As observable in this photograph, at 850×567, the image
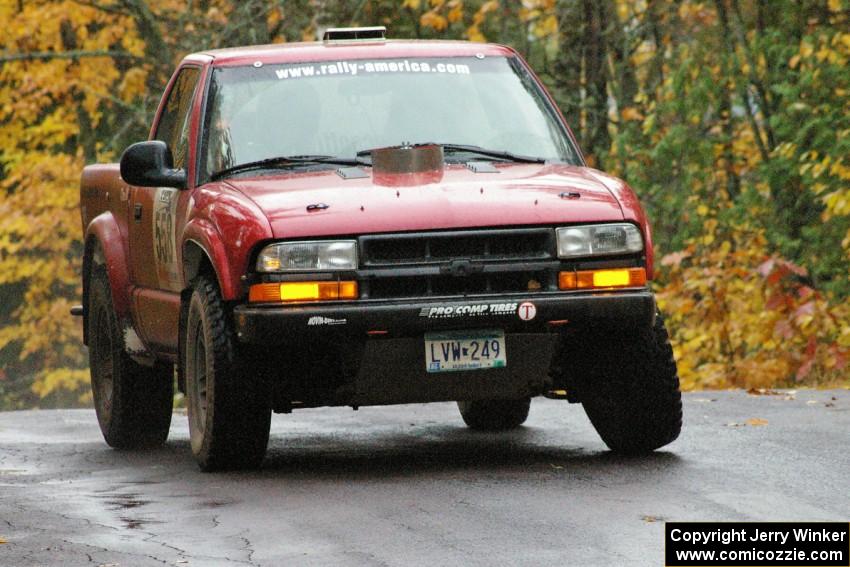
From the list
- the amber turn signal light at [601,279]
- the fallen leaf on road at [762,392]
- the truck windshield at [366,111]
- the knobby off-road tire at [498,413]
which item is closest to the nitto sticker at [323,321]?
the amber turn signal light at [601,279]

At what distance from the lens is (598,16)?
21.5 meters

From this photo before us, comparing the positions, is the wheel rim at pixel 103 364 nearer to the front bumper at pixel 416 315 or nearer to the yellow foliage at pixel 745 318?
the front bumper at pixel 416 315

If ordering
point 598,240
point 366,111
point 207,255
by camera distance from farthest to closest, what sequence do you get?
point 366,111
point 207,255
point 598,240

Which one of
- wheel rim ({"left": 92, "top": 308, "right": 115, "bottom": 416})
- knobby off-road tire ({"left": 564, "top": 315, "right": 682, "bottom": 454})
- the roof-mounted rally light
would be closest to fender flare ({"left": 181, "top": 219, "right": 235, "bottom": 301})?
knobby off-road tire ({"left": 564, "top": 315, "right": 682, "bottom": 454})

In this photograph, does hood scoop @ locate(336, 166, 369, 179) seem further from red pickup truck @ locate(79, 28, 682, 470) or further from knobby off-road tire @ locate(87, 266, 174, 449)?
knobby off-road tire @ locate(87, 266, 174, 449)

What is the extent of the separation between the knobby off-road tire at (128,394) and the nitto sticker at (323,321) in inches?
104

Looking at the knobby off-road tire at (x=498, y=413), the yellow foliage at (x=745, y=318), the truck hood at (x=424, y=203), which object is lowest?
the yellow foliage at (x=745, y=318)

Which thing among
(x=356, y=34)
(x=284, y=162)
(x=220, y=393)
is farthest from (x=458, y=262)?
(x=356, y=34)

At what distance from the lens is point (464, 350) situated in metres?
8.17

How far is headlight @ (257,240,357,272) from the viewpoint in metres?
8.04

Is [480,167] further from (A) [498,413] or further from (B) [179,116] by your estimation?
(A) [498,413]

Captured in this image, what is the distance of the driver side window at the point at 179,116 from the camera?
9.70 m

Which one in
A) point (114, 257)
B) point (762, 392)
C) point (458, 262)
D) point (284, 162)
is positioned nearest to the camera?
point (458, 262)

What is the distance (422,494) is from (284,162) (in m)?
1.95
